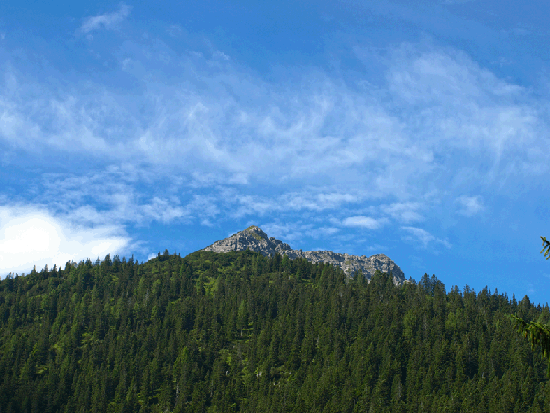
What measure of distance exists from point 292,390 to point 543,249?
167516 millimetres

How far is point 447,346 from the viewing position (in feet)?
641

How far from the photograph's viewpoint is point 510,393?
153750 millimetres

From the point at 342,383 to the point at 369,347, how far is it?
25.4 metres

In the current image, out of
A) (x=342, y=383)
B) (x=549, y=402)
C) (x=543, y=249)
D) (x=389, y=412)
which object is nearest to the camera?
(x=543, y=249)

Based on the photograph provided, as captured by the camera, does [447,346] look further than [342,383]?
Yes

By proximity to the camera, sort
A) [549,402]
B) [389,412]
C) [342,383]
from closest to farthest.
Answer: [549,402]
[389,412]
[342,383]

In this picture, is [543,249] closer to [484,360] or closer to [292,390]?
[292,390]

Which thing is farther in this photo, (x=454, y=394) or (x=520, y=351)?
(x=520, y=351)

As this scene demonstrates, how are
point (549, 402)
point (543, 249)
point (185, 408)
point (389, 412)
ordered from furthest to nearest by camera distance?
point (185, 408), point (389, 412), point (549, 402), point (543, 249)

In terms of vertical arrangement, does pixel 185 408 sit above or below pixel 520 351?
below

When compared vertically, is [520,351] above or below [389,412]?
above

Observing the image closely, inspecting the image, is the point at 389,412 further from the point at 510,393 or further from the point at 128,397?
the point at 128,397

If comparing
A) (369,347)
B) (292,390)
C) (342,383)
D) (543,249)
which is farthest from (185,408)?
(543,249)

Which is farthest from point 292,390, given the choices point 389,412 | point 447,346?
point 447,346
